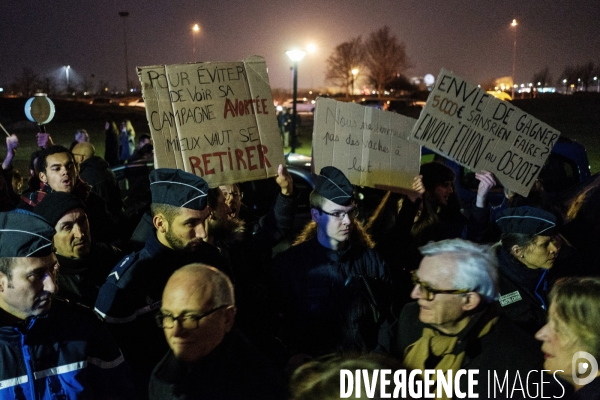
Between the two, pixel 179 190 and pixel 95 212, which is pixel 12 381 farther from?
pixel 95 212

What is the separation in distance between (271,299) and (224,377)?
1.52 metres

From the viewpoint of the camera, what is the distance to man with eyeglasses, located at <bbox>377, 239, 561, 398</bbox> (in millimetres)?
2535

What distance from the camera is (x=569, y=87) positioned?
99.2 meters

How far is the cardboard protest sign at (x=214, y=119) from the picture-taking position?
4.18m

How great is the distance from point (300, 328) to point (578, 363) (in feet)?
5.20

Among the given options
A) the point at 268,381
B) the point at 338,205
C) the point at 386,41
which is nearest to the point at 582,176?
the point at 338,205

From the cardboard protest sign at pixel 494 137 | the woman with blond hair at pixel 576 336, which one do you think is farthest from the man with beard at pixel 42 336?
the cardboard protest sign at pixel 494 137

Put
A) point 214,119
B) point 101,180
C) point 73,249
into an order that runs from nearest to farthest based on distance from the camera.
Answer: point 73,249 → point 214,119 → point 101,180

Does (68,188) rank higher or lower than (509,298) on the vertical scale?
higher

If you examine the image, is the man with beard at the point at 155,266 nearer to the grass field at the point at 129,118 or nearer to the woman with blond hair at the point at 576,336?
the woman with blond hair at the point at 576,336

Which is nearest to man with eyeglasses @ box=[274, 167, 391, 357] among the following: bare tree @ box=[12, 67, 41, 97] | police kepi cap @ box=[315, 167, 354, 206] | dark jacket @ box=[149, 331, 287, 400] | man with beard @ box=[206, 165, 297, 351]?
police kepi cap @ box=[315, 167, 354, 206]

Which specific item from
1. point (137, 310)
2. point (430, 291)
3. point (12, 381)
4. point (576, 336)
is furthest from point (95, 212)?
point (576, 336)

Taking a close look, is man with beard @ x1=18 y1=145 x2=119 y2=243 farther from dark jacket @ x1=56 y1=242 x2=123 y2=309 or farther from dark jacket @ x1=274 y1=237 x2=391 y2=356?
dark jacket @ x1=274 y1=237 x2=391 y2=356

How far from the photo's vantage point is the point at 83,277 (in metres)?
3.33
